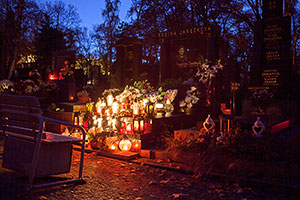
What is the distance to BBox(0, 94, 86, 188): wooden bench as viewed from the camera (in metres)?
4.29

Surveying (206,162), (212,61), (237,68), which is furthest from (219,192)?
(237,68)

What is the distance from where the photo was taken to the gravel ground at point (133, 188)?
161 inches

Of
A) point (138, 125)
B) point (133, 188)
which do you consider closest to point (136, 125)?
point (138, 125)

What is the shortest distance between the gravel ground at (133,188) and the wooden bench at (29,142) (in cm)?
22

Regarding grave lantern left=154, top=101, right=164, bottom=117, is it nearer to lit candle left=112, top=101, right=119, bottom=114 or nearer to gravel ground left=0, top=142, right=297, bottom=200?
lit candle left=112, top=101, right=119, bottom=114

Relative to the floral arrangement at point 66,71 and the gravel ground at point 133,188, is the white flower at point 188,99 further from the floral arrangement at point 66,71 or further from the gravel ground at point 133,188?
the floral arrangement at point 66,71

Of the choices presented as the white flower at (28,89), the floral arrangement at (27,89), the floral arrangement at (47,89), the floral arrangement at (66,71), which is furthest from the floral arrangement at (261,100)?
the white flower at (28,89)

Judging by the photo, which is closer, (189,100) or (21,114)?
(21,114)

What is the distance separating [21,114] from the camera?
4273 millimetres

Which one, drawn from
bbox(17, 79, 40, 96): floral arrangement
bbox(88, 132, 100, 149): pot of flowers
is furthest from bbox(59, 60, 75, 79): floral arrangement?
bbox(88, 132, 100, 149): pot of flowers

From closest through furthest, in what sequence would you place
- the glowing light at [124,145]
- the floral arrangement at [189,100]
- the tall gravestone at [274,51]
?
the glowing light at [124,145], the floral arrangement at [189,100], the tall gravestone at [274,51]

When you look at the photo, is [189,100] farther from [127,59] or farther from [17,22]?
[17,22]

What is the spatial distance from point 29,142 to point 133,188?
69.7 inches

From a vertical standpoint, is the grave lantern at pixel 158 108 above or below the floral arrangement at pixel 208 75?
below
